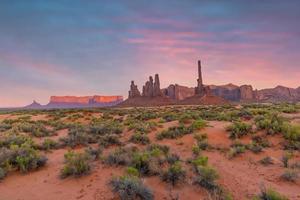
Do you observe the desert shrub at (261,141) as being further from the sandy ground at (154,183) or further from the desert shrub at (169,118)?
the desert shrub at (169,118)

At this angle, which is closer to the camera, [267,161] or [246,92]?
[267,161]

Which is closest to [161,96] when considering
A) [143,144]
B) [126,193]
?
[143,144]

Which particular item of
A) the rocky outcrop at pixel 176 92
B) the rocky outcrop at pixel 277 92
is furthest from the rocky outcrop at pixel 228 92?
the rocky outcrop at pixel 176 92

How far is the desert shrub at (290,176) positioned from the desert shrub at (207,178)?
6.36 ft

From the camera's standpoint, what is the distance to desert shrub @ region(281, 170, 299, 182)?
6.93 metres

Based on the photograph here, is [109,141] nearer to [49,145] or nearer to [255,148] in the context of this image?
[49,145]

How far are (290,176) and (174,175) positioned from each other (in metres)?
3.17

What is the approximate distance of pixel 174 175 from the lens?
22.9ft

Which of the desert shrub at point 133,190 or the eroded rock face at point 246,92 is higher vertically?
the eroded rock face at point 246,92

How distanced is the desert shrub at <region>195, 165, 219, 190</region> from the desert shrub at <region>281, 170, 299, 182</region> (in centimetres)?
194

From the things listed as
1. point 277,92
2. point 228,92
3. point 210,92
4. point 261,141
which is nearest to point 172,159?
point 261,141

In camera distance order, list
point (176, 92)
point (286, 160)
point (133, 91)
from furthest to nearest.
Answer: point (176, 92), point (133, 91), point (286, 160)

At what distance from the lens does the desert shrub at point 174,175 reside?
22.6 ft

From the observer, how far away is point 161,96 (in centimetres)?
10050
